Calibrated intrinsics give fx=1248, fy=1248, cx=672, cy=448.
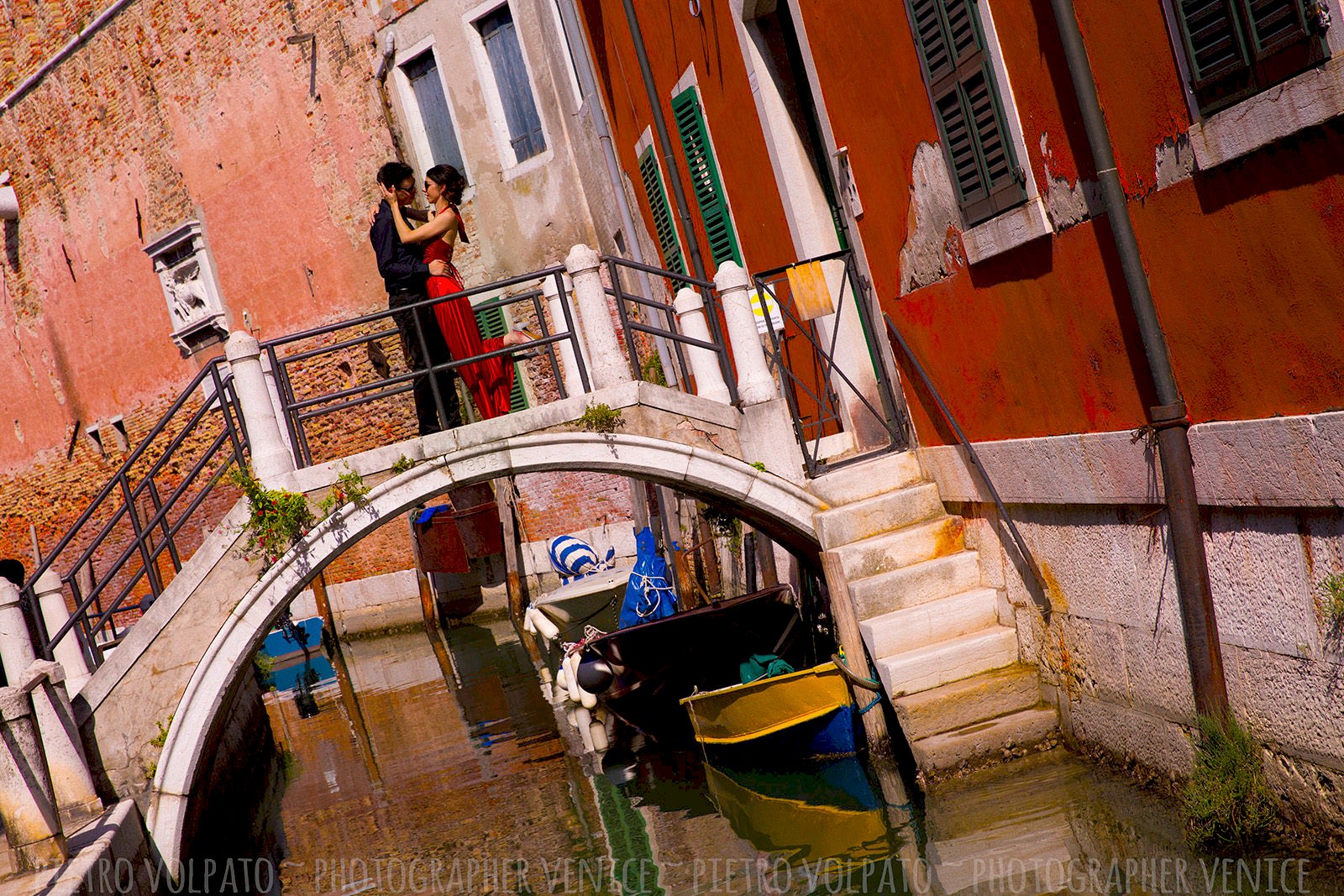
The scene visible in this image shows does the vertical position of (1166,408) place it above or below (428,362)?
below

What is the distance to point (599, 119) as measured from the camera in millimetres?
12539

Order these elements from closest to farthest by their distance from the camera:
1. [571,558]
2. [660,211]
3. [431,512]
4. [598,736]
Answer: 1. [598,736]
2. [660,211]
3. [571,558]
4. [431,512]

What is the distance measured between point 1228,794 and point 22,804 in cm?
508

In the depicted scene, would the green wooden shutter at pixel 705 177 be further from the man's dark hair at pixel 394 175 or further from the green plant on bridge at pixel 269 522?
the green plant on bridge at pixel 269 522

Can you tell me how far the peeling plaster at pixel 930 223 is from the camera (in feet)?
19.3

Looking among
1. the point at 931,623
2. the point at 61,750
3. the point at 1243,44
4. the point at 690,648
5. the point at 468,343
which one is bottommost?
the point at 690,648

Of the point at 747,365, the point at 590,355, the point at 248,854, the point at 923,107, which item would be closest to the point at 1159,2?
the point at 923,107

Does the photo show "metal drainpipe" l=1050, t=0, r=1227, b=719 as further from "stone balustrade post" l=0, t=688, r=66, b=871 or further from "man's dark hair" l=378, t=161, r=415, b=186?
"stone balustrade post" l=0, t=688, r=66, b=871

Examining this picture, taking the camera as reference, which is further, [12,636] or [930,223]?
[12,636]

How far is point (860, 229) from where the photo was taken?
6918mm

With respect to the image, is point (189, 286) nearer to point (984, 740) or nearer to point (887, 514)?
point (887, 514)

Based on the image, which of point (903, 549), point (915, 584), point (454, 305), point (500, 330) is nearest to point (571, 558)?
point (500, 330)

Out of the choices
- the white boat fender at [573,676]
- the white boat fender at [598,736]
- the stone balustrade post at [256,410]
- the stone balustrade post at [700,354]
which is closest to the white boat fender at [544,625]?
the white boat fender at [573,676]

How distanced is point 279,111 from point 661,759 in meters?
12.0
